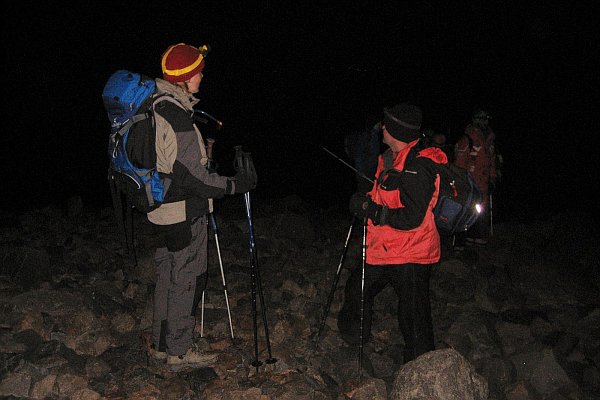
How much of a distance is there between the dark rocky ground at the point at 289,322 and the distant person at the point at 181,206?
0.39m

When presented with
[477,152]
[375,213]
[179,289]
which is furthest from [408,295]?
[477,152]

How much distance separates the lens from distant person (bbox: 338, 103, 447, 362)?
404 centimetres

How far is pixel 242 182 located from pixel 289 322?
2.01 m

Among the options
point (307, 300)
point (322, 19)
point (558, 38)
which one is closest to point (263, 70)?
point (322, 19)

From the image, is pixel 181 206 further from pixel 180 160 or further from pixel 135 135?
pixel 135 135

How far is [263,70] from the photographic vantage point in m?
57.2

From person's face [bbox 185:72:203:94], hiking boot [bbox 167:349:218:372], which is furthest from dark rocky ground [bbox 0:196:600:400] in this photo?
person's face [bbox 185:72:203:94]

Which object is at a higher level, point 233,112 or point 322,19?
point 322,19

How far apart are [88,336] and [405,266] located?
308cm

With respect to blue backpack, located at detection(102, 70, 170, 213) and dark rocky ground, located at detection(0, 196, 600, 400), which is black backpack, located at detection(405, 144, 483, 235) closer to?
dark rocky ground, located at detection(0, 196, 600, 400)

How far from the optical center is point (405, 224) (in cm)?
409

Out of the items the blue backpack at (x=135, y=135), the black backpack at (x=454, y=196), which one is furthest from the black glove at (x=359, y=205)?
the blue backpack at (x=135, y=135)

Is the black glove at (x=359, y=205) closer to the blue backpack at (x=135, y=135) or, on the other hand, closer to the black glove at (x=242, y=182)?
the black glove at (x=242, y=182)

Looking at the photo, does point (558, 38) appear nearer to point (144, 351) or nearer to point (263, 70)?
point (263, 70)
